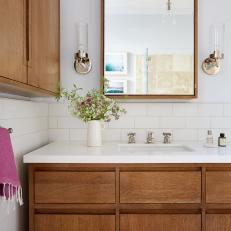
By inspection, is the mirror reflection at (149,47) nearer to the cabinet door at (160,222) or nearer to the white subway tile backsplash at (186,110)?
the white subway tile backsplash at (186,110)

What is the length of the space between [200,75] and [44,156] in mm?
1316

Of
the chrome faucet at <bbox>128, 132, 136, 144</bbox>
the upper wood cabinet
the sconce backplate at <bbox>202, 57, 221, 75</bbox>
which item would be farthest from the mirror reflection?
the upper wood cabinet

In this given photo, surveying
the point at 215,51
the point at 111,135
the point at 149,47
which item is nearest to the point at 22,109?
the point at 111,135

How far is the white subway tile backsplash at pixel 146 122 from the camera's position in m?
2.47

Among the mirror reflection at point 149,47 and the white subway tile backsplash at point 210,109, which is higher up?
the mirror reflection at point 149,47

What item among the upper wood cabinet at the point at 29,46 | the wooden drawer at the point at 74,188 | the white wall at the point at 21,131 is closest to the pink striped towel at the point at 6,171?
the upper wood cabinet at the point at 29,46

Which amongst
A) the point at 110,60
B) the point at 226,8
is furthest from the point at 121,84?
the point at 226,8

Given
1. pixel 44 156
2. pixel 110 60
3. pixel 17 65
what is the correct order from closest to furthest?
1. pixel 17 65
2. pixel 44 156
3. pixel 110 60

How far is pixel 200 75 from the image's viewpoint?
245 centimetres

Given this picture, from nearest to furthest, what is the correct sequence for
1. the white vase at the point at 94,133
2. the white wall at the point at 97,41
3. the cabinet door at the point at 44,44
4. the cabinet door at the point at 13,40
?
the cabinet door at the point at 13,40 < the cabinet door at the point at 44,44 < the white vase at the point at 94,133 < the white wall at the point at 97,41

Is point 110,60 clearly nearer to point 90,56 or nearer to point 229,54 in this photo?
point 90,56

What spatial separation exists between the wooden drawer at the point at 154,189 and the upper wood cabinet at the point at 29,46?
701 mm

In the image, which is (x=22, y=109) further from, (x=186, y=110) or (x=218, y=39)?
(x=218, y=39)

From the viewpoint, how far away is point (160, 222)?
5.95 ft
